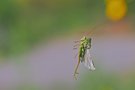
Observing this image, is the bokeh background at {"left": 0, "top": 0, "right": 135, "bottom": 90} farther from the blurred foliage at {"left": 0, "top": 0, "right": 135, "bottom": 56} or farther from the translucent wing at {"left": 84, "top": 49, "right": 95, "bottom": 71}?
the translucent wing at {"left": 84, "top": 49, "right": 95, "bottom": 71}

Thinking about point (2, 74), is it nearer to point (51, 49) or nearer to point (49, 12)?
point (51, 49)

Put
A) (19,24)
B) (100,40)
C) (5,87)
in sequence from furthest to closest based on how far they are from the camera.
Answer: (19,24) → (100,40) → (5,87)

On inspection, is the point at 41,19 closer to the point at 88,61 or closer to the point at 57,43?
the point at 57,43

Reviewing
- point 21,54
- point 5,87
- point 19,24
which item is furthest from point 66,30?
point 5,87

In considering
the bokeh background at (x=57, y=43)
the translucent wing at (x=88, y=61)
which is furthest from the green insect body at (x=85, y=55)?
the bokeh background at (x=57, y=43)

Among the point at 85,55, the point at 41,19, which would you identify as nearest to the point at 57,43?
the point at 41,19

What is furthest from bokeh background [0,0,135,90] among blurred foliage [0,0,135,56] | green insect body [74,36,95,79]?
green insect body [74,36,95,79]

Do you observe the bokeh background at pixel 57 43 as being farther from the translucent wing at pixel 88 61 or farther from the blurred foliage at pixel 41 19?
the translucent wing at pixel 88 61

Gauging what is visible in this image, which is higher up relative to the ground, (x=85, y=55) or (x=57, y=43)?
(x=57, y=43)
